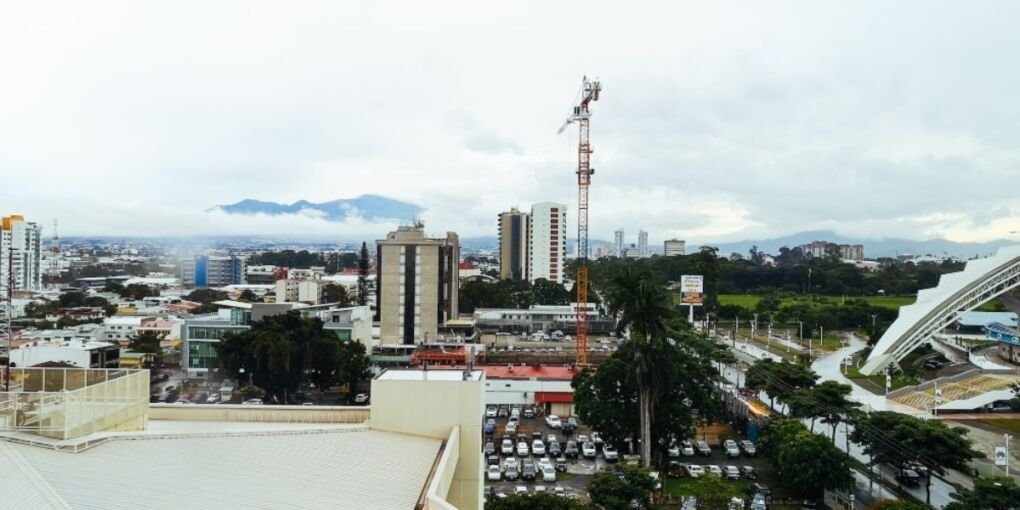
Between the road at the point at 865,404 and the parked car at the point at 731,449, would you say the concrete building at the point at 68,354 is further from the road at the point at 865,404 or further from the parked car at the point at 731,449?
the road at the point at 865,404

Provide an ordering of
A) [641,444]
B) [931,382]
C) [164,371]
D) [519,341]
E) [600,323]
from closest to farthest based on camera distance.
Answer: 1. [641,444]
2. [931,382]
3. [164,371]
4. [519,341]
5. [600,323]

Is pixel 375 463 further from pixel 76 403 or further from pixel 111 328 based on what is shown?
pixel 111 328

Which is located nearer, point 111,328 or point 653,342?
point 653,342

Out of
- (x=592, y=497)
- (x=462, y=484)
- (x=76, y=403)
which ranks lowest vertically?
(x=592, y=497)

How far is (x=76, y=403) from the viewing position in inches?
246

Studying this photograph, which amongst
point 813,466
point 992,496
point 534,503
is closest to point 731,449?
point 813,466

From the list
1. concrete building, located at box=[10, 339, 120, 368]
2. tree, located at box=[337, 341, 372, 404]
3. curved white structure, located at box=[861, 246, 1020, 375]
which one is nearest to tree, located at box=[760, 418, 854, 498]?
tree, located at box=[337, 341, 372, 404]

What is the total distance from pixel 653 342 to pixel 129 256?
4793cm

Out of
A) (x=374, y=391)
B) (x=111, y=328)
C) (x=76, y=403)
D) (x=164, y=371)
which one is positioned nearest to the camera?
(x=76, y=403)

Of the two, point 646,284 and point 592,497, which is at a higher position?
point 646,284

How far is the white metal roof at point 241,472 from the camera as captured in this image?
15.6ft

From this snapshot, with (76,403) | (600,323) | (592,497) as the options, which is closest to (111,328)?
(600,323)

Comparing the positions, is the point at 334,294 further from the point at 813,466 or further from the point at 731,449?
the point at 813,466

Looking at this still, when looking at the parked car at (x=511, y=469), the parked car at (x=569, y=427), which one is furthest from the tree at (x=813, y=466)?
the parked car at (x=569, y=427)
